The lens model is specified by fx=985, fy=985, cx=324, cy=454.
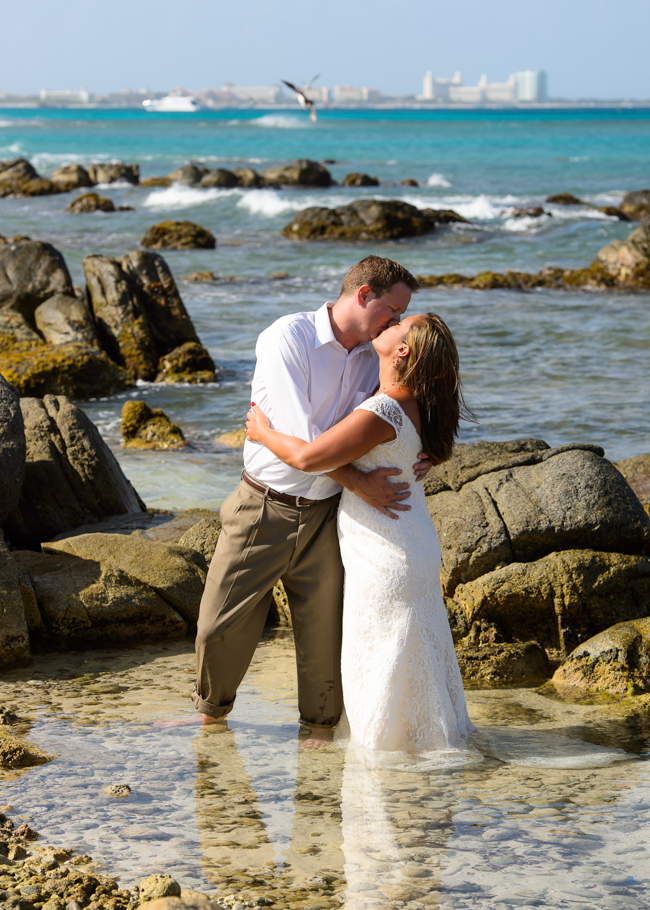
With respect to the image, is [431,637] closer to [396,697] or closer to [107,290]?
[396,697]

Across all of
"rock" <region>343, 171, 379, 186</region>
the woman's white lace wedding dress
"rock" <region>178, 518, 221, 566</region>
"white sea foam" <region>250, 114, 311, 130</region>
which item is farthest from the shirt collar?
"white sea foam" <region>250, 114, 311, 130</region>

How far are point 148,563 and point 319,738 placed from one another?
2.02 metres

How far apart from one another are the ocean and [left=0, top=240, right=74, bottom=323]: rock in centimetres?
212

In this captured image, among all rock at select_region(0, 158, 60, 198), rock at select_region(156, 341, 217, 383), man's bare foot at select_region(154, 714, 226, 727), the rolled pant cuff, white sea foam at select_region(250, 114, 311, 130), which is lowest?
man's bare foot at select_region(154, 714, 226, 727)

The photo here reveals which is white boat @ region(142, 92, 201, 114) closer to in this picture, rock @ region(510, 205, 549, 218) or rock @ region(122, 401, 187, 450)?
rock @ region(122, 401, 187, 450)

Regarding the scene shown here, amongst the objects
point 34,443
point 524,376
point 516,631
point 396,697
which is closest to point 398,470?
point 396,697

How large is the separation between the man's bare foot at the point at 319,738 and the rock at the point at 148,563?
1625mm

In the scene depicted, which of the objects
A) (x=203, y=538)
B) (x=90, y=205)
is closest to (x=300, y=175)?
(x=90, y=205)

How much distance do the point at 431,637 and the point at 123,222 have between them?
106 ft

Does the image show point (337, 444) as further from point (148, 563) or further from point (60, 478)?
point (60, 478)

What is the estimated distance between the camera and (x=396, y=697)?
13.7ft

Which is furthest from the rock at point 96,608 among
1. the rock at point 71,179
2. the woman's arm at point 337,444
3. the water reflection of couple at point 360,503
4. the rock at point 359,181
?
the rock at point 71,179

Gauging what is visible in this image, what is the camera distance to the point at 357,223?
1207 inches

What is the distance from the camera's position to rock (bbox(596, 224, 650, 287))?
22.3m
